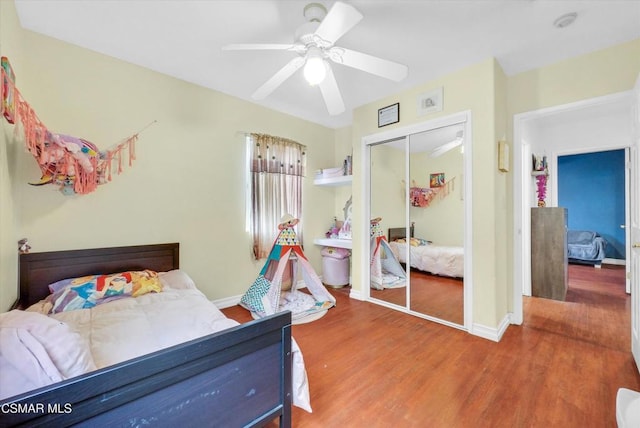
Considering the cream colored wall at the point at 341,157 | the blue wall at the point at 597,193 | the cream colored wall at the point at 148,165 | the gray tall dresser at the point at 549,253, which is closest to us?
the cream colored wall at the point at 148,165

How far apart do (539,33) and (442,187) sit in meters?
1.46

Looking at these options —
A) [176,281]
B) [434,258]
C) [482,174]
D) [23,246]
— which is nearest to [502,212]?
[482,174]

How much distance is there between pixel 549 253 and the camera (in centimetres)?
354

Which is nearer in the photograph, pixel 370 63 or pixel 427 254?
pixel 370 63

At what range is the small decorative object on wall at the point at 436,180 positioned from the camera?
9.60 ft

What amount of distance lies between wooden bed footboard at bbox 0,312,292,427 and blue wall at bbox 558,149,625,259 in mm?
7282

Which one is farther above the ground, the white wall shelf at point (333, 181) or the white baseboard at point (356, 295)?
the white wall shelf at point (333, 181)

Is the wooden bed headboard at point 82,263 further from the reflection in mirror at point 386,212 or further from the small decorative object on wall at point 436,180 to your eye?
the small decorative object on wall at point 436,180

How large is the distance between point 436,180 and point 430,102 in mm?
835

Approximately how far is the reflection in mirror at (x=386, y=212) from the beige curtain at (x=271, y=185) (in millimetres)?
1089

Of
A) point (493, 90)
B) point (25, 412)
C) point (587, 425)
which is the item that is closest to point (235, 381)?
point (25, 412)

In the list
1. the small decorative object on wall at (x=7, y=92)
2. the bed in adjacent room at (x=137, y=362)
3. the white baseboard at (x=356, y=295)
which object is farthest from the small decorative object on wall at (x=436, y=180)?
the small decorative object on wall at (x=7, y=92)

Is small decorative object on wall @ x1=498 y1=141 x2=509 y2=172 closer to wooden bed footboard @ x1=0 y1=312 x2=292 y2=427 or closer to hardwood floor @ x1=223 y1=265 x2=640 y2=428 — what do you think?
hardwood floor @ x1=223 y1=265 x2=640 y2=428

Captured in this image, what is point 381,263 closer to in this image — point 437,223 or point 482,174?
point 437,223
